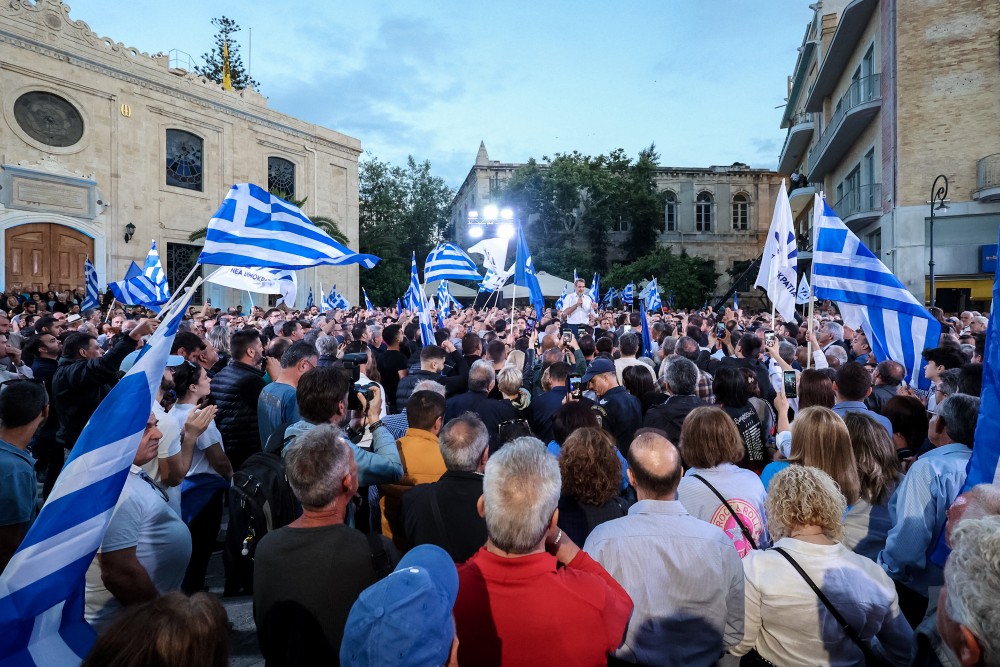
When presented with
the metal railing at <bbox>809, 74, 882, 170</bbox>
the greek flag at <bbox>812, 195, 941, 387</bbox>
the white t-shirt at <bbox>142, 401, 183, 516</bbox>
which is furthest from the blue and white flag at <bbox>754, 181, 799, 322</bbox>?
the metal railing at <bbox>809, 74, 882, 170</bbox>

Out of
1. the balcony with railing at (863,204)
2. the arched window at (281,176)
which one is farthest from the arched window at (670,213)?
the arched window at (281,176)

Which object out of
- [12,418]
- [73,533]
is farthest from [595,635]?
[12,418]

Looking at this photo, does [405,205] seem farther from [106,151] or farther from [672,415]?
[672,415]

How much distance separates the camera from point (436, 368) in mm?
5988

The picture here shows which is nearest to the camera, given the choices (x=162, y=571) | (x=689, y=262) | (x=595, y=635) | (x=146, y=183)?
(x=595, y=635)

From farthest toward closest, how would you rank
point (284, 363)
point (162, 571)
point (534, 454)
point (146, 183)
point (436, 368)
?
point (146, 183) → point (436, 368) → point (284, 363) → point (162, 571) → point (534, 454)

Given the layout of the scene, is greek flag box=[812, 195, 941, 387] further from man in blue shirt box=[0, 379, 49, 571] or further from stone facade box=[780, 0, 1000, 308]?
stone facade box=[780, 0, 1000, 308]

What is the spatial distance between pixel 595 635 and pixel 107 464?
1.81 m

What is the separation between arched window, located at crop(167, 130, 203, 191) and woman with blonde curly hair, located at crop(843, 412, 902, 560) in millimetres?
27625

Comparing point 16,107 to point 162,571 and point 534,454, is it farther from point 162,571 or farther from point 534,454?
point 534,454

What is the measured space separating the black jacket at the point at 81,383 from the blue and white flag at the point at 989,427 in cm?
543

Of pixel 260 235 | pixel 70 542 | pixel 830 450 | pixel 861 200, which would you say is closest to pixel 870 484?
pixel 830 450

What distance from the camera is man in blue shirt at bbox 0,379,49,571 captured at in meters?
2.96

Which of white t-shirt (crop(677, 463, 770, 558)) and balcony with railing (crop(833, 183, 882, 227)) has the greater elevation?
balcony with railing (crop(833, 183, 882, 227))
